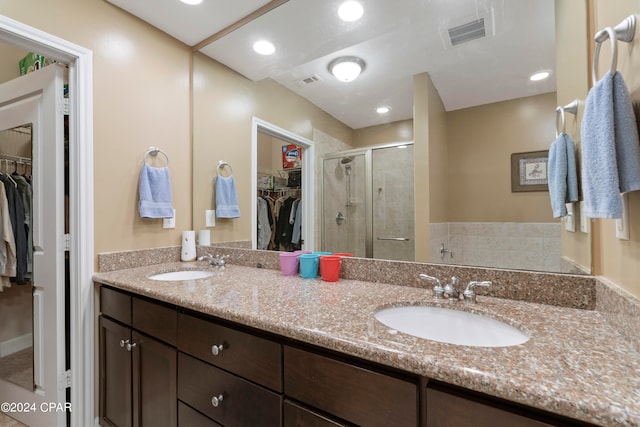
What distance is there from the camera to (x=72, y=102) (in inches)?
60.3

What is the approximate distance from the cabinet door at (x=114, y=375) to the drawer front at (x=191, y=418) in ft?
1.43

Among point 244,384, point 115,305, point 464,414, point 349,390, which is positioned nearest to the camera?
point 464,414

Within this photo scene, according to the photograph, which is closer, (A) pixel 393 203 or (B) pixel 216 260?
(A) pixel 393 203

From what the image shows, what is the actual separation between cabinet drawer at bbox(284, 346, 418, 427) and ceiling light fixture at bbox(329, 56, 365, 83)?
1.39 metres

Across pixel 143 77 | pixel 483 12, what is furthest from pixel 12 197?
pixel 483 12

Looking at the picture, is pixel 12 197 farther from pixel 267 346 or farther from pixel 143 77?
pixel 267 346

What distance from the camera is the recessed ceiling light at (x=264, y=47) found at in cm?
180

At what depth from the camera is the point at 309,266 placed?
4.69 feet

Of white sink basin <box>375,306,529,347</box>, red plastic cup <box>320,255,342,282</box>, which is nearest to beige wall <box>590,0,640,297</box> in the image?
white sink basin <box>375,306,529,347</box>

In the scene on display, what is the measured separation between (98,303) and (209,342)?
3.32 feet

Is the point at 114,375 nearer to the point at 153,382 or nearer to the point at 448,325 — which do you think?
the point at 153,382

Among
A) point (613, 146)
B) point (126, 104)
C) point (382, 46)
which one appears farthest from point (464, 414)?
point (126, 104)

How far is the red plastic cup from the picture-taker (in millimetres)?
1359

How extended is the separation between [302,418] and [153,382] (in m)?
0.84
